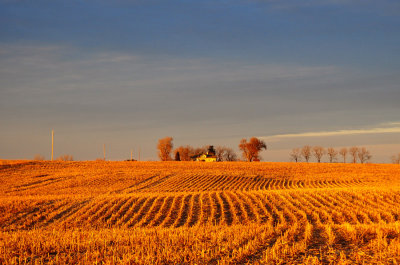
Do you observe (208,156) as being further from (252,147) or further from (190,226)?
(190,226)

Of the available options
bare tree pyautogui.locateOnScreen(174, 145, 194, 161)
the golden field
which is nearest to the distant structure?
bare tree pyautogui.locateOnScreen(174, 145, 194, 161)

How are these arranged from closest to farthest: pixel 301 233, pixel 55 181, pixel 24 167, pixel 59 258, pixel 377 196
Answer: pixel 59 258 < pixel 301 233 < pixel 377 196 < pixel 55 181 < pixel 24 167

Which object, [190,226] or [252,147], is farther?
[252,147]

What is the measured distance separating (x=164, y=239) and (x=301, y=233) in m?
3.83

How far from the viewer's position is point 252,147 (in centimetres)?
14538

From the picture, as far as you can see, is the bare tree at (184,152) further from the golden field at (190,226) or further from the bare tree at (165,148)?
the golden field at (190,226)

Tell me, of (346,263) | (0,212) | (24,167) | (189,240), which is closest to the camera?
(346,263)

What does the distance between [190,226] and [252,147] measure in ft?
421

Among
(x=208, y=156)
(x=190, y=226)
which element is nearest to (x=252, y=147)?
(x=208, y=156)

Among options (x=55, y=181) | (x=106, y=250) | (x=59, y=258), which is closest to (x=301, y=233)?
(x=106, y=250)

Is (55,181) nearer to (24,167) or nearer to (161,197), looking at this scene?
(24,167)

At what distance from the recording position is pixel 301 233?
1141 cm

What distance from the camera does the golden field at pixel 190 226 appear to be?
887 centimetres

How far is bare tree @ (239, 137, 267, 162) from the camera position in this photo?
14450cm
